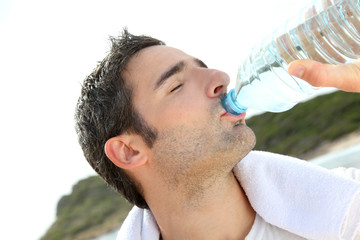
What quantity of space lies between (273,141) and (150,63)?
432 inches

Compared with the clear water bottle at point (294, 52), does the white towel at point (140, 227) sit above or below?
below

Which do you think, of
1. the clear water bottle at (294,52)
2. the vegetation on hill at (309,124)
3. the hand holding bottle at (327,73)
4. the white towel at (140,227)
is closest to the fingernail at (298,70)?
the hand holding bottle at (327,73)

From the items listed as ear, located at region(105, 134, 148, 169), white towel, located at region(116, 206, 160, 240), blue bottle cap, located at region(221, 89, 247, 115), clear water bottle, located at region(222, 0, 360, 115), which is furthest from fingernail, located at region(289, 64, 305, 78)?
white towel, located at region(116, 206, 160, 240)

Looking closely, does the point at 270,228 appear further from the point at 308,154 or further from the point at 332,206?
the point at 308,154

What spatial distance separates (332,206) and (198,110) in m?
0.61

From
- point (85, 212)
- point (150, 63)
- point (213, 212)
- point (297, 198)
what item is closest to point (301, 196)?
point (297, 198)

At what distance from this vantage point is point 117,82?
1918mm

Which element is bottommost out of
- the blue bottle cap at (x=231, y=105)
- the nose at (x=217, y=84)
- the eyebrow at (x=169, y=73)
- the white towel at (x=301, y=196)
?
the white towel at (x=301, y=196)

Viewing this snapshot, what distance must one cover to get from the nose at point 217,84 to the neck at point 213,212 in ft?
1.14

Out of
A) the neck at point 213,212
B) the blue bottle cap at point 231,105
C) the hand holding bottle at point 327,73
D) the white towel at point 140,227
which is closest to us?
the hand holding bottle at point 327,73

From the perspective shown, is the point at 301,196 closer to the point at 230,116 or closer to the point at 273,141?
the point at 230,116

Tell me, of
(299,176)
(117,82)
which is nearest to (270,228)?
(299,176)

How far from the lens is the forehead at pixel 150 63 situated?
1.83m

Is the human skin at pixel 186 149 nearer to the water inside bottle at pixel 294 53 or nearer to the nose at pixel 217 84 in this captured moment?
the nose at pixel 217 84
